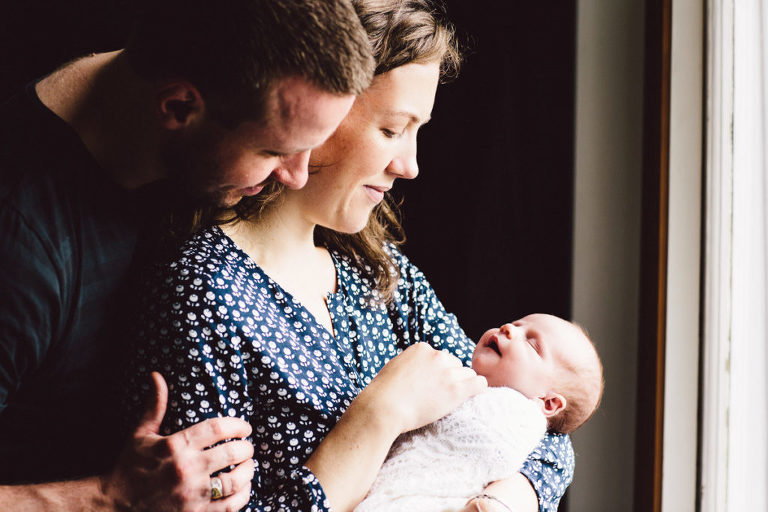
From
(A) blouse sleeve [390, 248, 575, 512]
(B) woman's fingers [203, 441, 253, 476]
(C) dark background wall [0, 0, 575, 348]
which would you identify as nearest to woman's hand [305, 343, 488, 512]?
(B) woman's fingers [203, 441, 253, 476]

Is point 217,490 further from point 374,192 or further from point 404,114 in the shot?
point 404,114

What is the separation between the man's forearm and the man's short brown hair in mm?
631

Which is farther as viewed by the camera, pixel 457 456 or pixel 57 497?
pixel 457 456

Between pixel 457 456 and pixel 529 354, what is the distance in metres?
0.31

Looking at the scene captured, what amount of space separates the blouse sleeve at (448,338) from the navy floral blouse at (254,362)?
0.04 feet

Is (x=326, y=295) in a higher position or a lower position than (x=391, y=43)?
lower

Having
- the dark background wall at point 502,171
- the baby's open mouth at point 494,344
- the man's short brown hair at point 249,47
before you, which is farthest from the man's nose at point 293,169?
the dark background wall at point 502,171

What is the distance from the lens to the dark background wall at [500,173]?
2.22 m

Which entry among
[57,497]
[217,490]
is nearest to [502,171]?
[217,490]

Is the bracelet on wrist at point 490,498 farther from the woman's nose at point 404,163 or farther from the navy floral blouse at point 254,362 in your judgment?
A: the woman's nose at point 404,163

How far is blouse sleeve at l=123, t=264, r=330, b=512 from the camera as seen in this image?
1.14 m

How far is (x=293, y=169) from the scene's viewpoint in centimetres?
121

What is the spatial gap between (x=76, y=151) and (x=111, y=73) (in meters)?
0.15

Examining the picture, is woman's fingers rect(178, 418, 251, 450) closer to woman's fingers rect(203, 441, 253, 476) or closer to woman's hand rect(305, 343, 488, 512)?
woman's fingers rect(203, 441, 253, 476)
